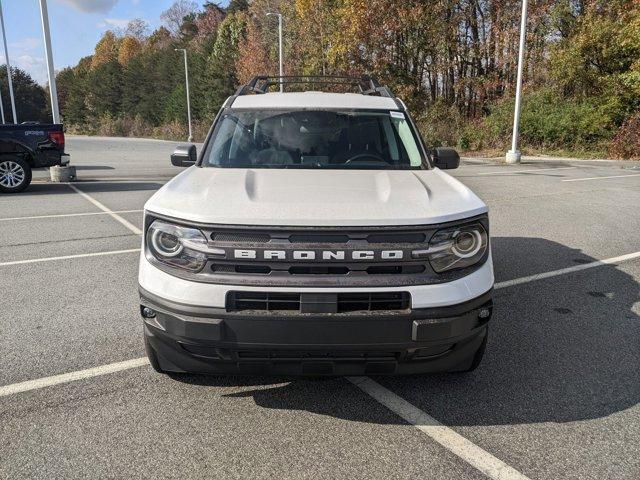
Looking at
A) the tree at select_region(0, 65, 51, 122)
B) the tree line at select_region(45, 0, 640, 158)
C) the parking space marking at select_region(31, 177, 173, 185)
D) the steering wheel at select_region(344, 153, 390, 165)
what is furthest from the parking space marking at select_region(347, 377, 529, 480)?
the tree at select_region(0, 65, 51, 122)

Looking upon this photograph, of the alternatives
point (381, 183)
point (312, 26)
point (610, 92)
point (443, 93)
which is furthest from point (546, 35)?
point (381, 183)

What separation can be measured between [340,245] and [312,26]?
39357 millimetres

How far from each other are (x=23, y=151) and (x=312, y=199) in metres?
11.1

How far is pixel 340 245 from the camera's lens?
2.68 m

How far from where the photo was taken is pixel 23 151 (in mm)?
11789

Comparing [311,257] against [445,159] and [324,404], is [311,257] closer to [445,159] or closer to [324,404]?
[324,404]

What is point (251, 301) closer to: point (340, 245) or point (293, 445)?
point (340, 245)

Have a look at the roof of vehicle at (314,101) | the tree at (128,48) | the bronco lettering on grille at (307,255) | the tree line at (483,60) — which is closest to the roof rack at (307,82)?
the roof of vehicle at (314,101)

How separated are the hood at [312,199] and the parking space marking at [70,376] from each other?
1.22 m

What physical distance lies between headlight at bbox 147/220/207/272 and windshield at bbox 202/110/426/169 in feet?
3.84

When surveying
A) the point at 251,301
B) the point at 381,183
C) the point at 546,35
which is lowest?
the point at 251,301

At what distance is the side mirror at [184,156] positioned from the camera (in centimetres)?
451

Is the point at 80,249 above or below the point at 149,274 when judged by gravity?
below

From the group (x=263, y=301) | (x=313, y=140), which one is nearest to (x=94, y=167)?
(x=313, y=140)
